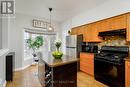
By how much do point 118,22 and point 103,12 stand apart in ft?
2.60

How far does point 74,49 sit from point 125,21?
2.41 m

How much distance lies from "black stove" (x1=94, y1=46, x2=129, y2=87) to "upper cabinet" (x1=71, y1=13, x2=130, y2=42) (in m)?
0.51

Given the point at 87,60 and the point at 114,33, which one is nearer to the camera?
the point at 114,33

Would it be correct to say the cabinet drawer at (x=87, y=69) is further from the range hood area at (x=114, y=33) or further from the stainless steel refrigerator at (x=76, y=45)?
the range hood area at (x=114, y=33)

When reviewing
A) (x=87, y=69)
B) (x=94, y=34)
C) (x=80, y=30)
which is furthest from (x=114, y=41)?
(x=80, y=30)

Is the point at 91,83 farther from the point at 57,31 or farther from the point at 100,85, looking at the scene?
the point at 57,31

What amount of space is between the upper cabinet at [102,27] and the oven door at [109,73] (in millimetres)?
880

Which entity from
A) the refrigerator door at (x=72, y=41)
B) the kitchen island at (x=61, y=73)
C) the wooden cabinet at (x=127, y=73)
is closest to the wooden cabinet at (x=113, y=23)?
the wooden cabinet at (x=127, y=73)

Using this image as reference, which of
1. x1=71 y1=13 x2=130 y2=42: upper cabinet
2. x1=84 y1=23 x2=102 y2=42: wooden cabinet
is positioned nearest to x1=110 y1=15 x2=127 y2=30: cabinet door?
x1=71 y1=13 x2=130 y2=42: upper cabinet

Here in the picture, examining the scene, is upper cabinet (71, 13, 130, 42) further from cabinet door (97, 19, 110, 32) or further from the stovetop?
the stovetop

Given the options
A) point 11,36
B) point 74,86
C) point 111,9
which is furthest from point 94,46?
point 11,36

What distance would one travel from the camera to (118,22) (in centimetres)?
358

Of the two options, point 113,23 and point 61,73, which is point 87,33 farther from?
point 61,73

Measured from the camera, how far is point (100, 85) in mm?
3543
